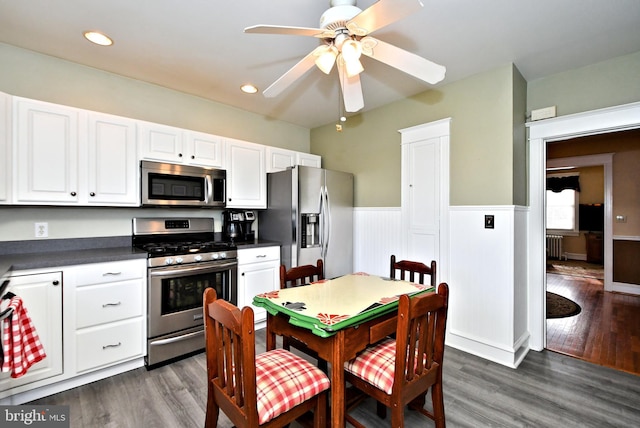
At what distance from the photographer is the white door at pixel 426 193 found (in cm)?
292

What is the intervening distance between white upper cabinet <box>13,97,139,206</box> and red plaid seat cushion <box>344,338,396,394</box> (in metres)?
2.37

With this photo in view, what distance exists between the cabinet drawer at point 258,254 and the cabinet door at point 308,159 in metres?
1.28

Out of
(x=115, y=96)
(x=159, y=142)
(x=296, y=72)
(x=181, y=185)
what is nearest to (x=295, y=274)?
(x=296, y=72)

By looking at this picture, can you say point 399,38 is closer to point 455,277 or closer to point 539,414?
point 455,277

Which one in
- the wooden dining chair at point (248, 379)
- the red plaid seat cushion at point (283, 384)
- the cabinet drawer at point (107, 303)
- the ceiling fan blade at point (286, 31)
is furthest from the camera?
the cabinet drawer at point (107, 303)

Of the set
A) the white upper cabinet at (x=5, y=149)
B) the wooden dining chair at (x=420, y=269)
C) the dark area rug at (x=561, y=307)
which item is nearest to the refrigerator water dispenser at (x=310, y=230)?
the wooden dining chair at (x=420, y=269)

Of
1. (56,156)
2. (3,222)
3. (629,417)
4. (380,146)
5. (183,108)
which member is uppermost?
(183,108)

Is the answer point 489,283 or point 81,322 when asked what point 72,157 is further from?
point 489,283

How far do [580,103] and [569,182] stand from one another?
6.59 meters

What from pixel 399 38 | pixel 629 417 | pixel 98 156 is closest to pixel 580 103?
pixel 399 38

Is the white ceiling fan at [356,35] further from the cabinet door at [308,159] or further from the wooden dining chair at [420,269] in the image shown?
the cabinet door at [308,159]

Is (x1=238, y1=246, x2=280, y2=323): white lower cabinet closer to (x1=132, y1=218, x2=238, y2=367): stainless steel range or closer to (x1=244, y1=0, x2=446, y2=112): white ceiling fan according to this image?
(x1=132, y1=218, x2=238, y2=367): stainless steel range

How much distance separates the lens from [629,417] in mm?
1837

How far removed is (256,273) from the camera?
3.14 meters
